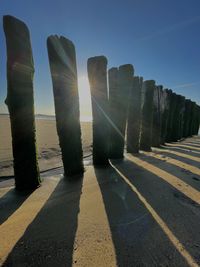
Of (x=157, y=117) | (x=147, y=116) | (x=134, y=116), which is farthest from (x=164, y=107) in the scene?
(x=134, y=116)

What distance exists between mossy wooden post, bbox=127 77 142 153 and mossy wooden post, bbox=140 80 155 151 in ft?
2.90

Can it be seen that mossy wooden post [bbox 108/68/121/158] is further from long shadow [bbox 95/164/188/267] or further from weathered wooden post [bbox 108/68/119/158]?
long shadow [bbox 95/164/188/267]

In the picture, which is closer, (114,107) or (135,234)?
(135,234)

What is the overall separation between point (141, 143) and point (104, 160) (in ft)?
11.5

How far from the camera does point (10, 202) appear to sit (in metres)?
3.42

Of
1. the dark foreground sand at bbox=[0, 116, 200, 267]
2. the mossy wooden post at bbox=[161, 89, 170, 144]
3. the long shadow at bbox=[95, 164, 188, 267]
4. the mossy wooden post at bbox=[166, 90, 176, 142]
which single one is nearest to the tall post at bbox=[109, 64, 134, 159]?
the dark foreground sand at bbox=[0, 116, 200, 267]

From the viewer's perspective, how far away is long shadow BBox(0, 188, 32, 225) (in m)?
2.97

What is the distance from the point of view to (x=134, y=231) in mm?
2342

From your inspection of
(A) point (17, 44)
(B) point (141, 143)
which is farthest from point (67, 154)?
(B) point (141, 143)

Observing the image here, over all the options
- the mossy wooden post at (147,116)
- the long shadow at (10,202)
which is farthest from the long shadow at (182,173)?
the long shadow at (10,202)

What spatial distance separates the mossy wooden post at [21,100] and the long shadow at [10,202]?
0.21 meters

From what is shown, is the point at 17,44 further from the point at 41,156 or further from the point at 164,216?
the point at 41,156

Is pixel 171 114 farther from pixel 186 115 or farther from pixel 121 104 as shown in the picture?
pixel 121 104

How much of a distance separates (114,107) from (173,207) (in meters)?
4.06
